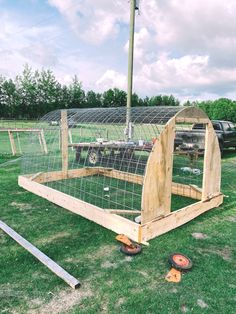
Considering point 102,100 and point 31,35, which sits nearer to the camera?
point 31,35

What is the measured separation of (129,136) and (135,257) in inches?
182

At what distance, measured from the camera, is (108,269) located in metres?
3.28

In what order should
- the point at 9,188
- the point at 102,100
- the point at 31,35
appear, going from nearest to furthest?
the point at 9,188 < the point at 31,35 < the point at 102,100

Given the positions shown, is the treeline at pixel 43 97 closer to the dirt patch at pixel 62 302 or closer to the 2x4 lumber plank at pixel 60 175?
the 2x4 lumber plank at pixel 60 175

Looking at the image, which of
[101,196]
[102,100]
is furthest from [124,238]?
[102,100]

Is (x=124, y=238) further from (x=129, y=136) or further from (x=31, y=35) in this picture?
(x=31, y=35)

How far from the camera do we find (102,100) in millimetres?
51844

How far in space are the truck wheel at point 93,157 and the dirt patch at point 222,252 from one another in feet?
19.7

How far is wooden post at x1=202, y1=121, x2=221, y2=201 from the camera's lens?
5.05 m

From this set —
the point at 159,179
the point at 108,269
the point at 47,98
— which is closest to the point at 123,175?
the point at 159,179

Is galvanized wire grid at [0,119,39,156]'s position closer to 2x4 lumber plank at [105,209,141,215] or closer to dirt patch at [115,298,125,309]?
2x4 lumber plank at [105,209,141,215]

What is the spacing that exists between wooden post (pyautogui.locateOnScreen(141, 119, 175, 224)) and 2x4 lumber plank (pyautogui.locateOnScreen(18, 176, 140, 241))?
0.82 ft

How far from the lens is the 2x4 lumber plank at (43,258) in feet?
9.62

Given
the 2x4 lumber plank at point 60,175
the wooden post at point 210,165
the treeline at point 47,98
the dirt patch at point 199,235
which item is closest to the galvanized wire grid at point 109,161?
the 2x4 lumber plank at point 60,175
